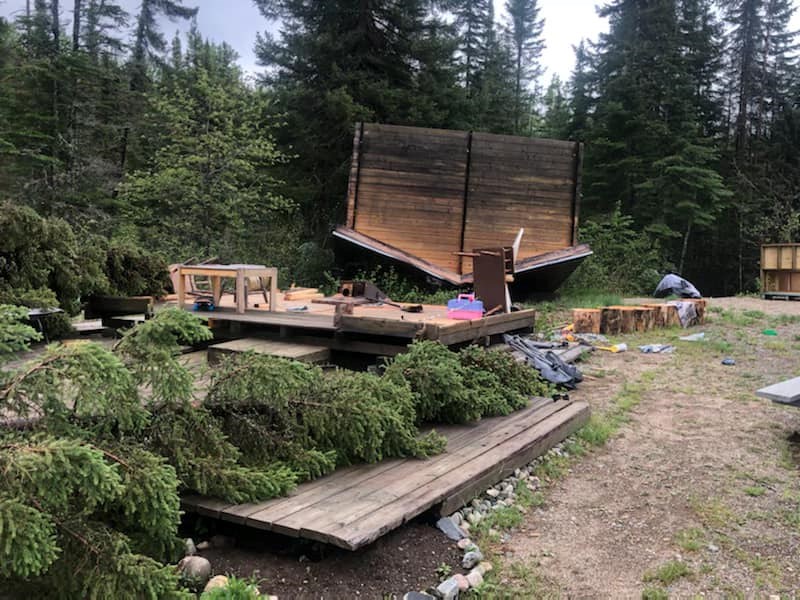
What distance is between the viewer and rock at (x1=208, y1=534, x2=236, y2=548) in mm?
2562

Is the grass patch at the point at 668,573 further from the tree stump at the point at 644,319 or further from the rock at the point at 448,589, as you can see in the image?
the tree stump at the point at 644,319

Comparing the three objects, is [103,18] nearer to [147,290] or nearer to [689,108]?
[147,290]

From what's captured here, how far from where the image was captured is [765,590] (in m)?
2.44

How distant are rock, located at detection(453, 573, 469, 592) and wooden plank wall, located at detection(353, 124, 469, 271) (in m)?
8.64

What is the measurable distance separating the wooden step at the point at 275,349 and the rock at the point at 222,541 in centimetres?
184

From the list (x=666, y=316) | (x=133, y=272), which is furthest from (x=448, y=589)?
(x=666, y=316)

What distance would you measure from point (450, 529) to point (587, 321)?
6.42m

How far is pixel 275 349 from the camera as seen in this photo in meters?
4.69

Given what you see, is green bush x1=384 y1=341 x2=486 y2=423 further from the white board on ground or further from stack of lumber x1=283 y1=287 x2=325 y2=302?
stack of lumber x1=283 y1=287 x2=325 y2=302

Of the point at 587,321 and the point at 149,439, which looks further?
the point at 587,321

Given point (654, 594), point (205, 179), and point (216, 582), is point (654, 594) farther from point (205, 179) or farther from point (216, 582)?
point (205, 179)

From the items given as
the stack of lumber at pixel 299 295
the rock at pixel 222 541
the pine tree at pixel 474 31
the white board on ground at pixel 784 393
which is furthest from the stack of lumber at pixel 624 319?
the pine tree at pixel 474 31

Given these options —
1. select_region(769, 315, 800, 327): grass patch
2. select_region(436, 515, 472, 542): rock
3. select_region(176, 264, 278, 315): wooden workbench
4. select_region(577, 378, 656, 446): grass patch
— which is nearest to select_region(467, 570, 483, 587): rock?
select_region(436, 515, 472, 542): rock

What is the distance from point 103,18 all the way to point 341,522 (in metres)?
21.2
